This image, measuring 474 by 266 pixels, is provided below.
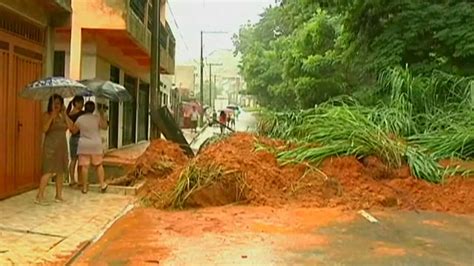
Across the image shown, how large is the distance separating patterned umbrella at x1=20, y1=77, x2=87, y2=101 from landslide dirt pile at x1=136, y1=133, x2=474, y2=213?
7.33 feet

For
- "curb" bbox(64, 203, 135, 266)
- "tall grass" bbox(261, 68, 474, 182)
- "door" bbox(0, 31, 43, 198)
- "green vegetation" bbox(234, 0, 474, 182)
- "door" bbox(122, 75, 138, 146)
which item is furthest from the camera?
"door" bbox(122, 75, 138, 146)

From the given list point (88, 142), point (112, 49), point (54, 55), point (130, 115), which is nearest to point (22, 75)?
point (88, 142)

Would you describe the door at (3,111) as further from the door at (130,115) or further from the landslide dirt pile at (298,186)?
the door at (130,115)

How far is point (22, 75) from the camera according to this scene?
11.2 metres

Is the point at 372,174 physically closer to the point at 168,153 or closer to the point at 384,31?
the point at 168,153

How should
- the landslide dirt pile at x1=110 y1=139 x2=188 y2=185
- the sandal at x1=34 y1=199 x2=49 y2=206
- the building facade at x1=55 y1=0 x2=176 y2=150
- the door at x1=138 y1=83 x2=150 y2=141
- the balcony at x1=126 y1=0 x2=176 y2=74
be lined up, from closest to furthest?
the sandal at x1=34 y1=199 x2=49 y2=206 < the landslide dirt pile at x1=110 y1=139 x2=188 y2=185 < the building facade at x1=55 y1=0 x2=176 y2=150 < the balcony at x1=126 y1=0 x2=176 y2=74 < the door at x1=138 y1=83 x2=150 y2=141

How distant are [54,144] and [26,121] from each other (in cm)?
143

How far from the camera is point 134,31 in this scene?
16000mm

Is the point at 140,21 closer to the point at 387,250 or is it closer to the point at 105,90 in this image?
the point at 105,90

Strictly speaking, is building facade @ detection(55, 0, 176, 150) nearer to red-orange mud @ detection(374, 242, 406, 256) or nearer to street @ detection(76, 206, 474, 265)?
street @ detection(76, 206, 474, 265)

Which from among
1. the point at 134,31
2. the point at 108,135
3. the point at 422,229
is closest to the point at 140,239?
the point at 422,229

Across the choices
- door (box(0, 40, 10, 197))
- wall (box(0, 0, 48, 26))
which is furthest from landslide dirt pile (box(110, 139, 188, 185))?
wall (box(0, 0, 48, 26))

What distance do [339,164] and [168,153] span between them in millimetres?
3809

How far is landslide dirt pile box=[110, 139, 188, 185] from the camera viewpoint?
13.1 m
